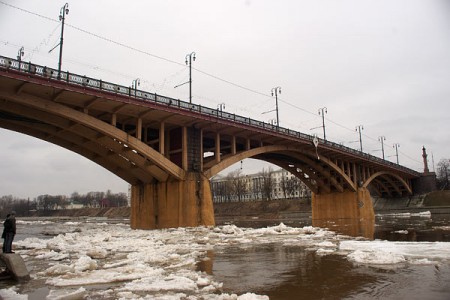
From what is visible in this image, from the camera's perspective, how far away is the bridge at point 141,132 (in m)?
21.7

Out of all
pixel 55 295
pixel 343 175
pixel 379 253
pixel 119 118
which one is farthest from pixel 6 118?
pixel 343 175

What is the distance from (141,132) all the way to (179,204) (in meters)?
6.46

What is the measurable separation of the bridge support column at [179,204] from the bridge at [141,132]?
77 mm

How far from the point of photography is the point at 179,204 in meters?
28.6

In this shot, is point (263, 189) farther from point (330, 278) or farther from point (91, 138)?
point (330, 278)

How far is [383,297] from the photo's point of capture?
673 centimetres

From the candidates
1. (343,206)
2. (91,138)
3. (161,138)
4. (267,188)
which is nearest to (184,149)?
(161,138)

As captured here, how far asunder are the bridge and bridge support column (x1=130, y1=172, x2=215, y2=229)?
3.0 inches

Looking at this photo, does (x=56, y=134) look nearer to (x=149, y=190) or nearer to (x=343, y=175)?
(x=149, y=190)

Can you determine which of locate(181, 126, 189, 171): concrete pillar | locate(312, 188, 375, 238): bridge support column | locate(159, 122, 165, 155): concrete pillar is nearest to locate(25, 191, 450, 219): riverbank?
locate(312, 188, 375, 238): bridge support column

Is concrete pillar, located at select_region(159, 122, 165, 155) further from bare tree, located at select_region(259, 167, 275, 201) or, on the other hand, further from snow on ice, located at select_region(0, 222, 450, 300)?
bare tree, located at select_region(259, 167, 275, 201)

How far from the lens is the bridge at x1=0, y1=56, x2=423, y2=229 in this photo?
21.7 metres

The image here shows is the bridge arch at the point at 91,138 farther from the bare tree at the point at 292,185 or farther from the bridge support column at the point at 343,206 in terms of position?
the bare tree at the point at 292,185

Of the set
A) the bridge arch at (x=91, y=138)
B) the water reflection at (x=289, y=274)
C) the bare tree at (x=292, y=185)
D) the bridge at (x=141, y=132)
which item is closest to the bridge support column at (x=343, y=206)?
the bridge at (x=141, y=132)
